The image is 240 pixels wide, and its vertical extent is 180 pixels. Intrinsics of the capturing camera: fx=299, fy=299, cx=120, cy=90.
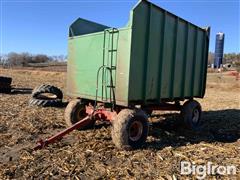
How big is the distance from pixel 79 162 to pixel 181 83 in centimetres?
388

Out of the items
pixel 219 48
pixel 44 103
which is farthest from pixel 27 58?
pixel 44 103

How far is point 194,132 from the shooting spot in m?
8.03

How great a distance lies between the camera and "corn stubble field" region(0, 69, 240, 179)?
4.80m

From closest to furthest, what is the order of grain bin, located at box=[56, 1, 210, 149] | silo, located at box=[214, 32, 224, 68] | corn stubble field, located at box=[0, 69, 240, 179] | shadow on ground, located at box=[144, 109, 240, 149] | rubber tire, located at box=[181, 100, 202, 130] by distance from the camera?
corn stubble field, located at box=[0, 69, 240, 179] < grain bin, located at box=[56, 1, 210, 149] < shadow on ground, located at box=[144, 109, 240, 149] < rubber tire, located at box=[181, 100, 202, 130] < silo, located at box=[214, 32, 224, 68]

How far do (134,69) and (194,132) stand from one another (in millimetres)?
2984

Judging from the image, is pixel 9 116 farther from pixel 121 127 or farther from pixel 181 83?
pixel 181 83

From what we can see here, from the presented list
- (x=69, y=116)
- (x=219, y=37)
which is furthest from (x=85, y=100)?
(x=219, y=37)

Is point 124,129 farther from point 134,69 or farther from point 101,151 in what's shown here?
point 134,69

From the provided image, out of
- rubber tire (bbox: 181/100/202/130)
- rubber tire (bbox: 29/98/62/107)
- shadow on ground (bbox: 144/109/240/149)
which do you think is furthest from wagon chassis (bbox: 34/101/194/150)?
rubber tire (bbox: 29/98/62/107)

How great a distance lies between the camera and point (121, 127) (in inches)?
230

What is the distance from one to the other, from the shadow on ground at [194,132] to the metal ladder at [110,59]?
4.68 ft

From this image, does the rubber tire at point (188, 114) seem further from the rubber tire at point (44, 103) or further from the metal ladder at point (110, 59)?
the rubber tire at point (44, 103)

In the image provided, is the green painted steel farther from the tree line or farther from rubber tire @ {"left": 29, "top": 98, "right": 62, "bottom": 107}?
the tree line

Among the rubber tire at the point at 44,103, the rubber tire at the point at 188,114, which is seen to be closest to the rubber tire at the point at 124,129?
the rubber tire at the point at 188,114
